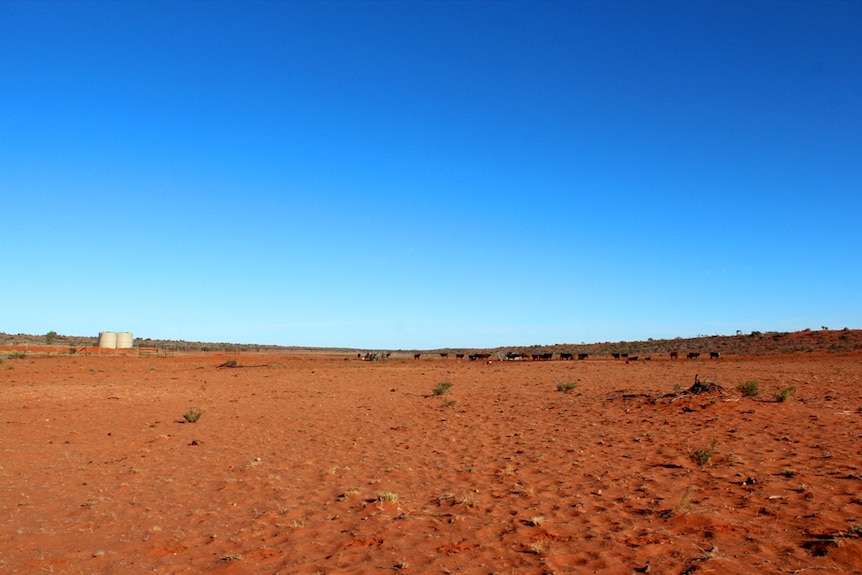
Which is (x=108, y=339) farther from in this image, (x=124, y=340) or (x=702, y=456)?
(x=702, y=456)

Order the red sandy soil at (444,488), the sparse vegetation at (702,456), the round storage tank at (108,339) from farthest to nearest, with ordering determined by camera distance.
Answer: the round storage tank at (108,339) < the sparse vegetation at (702,456) < the red sandy soil at (444,488)

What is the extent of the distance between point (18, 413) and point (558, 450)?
17503 mm

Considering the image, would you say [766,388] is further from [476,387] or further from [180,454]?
[180,454]

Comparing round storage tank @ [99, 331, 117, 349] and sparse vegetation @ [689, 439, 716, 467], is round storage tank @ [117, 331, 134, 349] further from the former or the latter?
sparse vegetation @ [689, 439, 716, 467]

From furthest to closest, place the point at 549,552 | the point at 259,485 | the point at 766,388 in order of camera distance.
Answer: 1. the point at 766,388
2. the point at 259,485
3. the point at 549,552

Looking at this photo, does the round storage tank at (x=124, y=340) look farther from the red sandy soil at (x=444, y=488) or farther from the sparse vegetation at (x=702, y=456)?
the sparse vegetation at (x=702, y=456)

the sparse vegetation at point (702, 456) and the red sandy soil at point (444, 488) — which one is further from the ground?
the sparse vegetation at point (702, 456)

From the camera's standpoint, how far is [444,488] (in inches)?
→ 412

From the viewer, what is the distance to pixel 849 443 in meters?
12.5

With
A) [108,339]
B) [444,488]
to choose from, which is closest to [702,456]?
[444,488]

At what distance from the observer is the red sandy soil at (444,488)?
7.08 metres

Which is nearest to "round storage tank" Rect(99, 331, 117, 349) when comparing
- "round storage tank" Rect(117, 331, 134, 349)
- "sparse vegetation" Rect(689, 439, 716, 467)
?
"round storage tank" Rect(117, 331, 134, 349)

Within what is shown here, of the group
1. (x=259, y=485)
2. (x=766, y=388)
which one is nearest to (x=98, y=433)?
(x=259, y=485)

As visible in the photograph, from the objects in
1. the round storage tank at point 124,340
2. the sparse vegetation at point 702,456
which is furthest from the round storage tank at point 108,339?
the sparse vegetation at point 702,456
